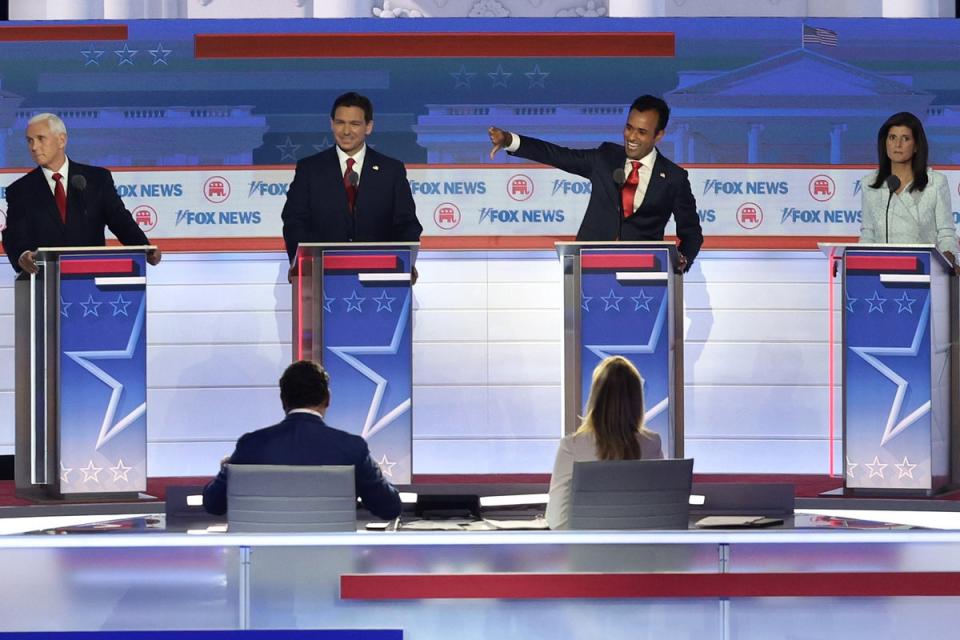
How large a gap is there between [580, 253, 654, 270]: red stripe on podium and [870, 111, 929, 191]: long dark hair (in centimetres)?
110

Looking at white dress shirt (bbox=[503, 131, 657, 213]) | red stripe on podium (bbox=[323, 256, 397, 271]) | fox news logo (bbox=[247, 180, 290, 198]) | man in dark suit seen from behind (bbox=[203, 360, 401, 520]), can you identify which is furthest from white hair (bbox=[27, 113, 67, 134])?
man in dark suit seen from behind (bbox=[203, 360, 401, 520])

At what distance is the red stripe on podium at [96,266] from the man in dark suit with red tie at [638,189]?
1.52 metres

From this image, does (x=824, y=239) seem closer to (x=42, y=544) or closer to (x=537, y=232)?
(x=537, y=232)

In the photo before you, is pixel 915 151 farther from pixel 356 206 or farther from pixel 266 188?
pixel 266 188

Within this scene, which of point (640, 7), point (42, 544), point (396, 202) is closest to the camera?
point (42, 544)

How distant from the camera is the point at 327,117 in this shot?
7.62 metres

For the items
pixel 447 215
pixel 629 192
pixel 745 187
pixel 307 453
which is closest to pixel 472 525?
pixel 307 453

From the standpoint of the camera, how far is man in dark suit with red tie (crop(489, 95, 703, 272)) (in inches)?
241

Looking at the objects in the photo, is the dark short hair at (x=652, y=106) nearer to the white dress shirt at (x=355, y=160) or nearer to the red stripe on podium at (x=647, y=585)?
the white dress shirt at (x=355, y=160)

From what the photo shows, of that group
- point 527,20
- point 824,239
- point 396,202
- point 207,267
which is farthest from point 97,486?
point 824,239

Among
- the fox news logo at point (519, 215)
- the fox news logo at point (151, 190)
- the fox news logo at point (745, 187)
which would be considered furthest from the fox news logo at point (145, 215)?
the fox news logo at point (745, 187)

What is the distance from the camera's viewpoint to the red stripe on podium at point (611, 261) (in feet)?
18.5

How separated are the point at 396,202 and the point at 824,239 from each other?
2.50 m

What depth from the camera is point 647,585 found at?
2.91 metres
